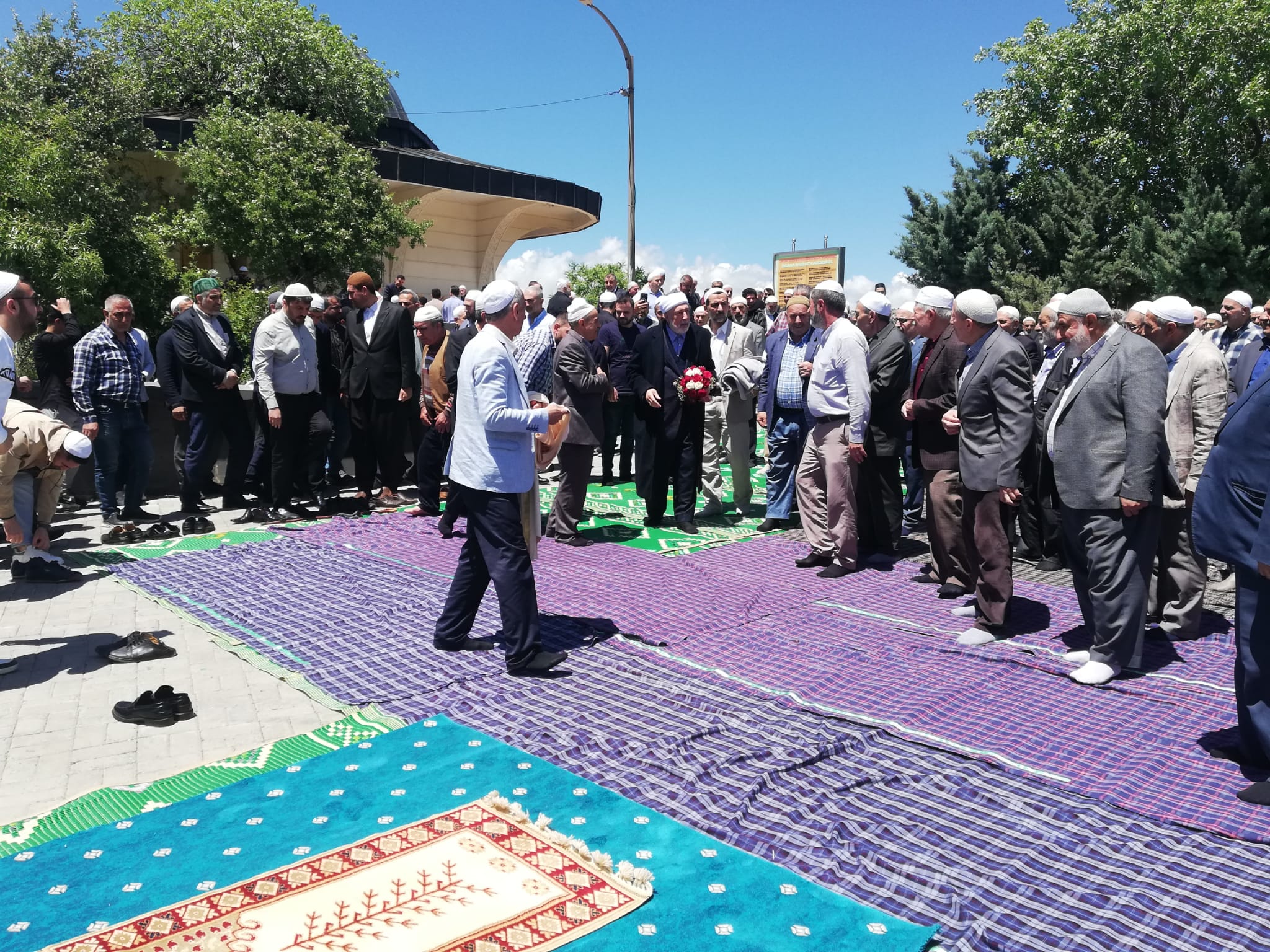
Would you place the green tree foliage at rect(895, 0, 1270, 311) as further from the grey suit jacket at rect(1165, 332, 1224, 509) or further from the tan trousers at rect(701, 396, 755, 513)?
the grey suit jacket at rect(1165, 332, 1224, 509)

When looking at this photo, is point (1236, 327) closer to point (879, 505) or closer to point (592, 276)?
point (879, 505)

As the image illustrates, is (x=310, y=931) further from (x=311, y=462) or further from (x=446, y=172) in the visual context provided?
(x=446, y=172)

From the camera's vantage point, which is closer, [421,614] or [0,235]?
[421,614]

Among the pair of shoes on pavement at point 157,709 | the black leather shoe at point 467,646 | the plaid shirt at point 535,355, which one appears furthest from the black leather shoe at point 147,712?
the plaid shirt at point 535,355

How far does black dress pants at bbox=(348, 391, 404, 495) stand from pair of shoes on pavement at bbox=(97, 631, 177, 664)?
454cm

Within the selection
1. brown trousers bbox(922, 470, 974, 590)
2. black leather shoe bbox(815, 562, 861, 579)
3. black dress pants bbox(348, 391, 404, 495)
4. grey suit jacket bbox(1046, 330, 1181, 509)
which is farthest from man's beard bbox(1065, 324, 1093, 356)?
black dress pants bbox(348, 391, 404, 495)

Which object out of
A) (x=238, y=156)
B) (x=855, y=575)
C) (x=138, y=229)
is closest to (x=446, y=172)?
(x=238, y=156)

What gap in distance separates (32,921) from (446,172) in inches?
860

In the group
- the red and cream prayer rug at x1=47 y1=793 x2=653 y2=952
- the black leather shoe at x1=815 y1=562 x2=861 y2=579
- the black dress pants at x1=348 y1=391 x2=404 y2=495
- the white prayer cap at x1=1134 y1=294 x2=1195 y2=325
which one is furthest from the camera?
the black dress pants at x1=348 y1=391 x2=404 y2=495

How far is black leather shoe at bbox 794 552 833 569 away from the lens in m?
7.44

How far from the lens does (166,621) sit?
6.03m

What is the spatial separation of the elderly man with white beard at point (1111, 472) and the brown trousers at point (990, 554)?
561mm

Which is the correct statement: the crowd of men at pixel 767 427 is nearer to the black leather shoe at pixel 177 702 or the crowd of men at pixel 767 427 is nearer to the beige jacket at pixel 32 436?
the beige jacket at pixel 32 436

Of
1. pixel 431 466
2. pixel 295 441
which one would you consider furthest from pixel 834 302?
pixel 295 441
